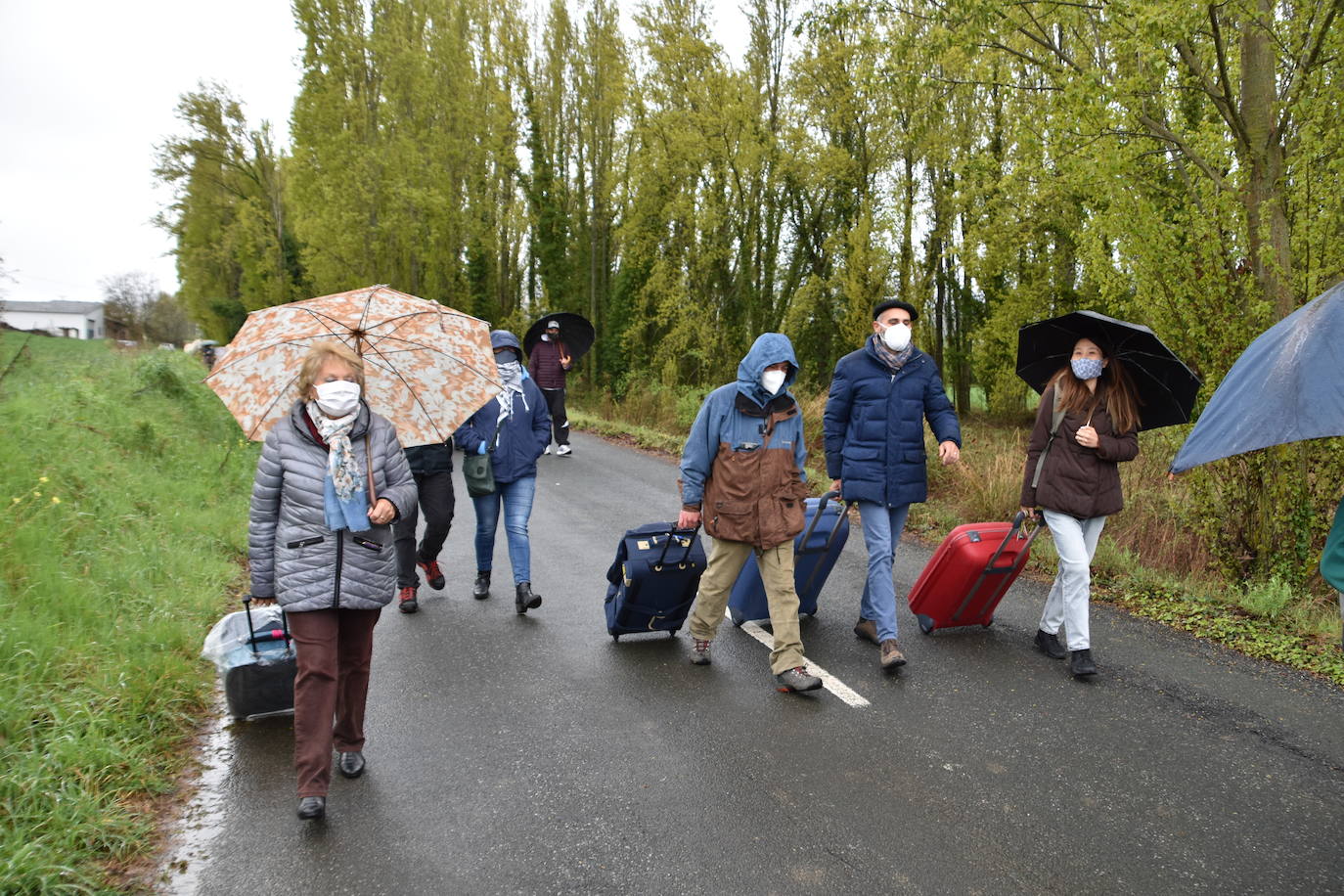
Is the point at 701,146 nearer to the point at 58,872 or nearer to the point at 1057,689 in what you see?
the point at 1057,689

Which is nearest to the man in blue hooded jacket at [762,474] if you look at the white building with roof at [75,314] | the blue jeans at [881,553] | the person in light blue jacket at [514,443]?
the blue jeans at [881,553]

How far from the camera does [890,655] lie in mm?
5219

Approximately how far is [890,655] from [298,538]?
11.5 ft

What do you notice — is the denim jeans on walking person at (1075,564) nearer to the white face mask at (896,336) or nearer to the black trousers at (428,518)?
the white face mask at (896,336)

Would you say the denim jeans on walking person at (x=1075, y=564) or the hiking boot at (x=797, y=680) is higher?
the denim jeans on walking person at (x=1075, y=564)

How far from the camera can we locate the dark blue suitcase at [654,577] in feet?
17.9

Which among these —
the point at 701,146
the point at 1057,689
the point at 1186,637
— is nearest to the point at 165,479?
the point at 1057,689

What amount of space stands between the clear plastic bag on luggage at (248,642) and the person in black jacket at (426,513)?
1847 mm

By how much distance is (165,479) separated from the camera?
941cm

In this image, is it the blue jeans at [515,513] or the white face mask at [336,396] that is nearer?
the white face mask at [336,396]

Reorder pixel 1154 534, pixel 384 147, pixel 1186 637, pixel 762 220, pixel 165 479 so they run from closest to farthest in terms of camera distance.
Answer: pixel 1186 637, pixel 1154 534, pixel 165 479, pixel 762 220, pixel 384 147

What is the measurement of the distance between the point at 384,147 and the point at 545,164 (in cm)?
536

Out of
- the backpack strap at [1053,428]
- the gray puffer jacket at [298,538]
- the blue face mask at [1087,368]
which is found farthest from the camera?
the backpack strap at [1053,428]

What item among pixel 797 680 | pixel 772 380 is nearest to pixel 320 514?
pixel 772 380
